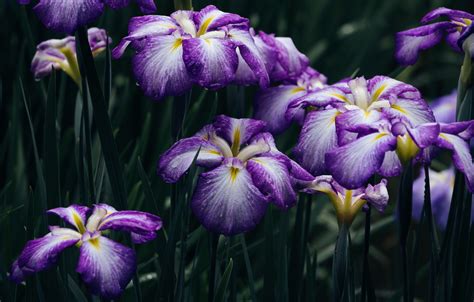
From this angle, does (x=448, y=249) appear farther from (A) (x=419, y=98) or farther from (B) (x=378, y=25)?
(B) (x=378, y=25)

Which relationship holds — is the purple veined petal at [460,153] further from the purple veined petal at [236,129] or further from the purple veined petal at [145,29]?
the purple veined petal at [145,29]

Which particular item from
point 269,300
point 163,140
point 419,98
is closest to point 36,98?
point 163,140

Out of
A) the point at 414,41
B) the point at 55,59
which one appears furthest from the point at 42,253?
the point at 414,41

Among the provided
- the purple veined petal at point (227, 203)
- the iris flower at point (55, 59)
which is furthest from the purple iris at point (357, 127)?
the iris flower at point (55, 59)

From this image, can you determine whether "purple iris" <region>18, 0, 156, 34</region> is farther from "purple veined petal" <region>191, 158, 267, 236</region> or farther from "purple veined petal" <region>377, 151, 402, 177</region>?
"purple veined petal" <region>377, 151, 402, 177</region>

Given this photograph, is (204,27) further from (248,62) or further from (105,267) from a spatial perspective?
(105,267)
